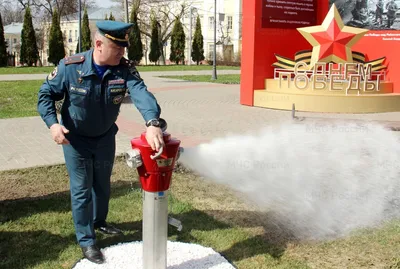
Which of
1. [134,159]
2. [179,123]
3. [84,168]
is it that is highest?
[134,159]

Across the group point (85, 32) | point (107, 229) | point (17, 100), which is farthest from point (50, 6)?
point (107, 229)

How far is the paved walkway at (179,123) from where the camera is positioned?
7125mm

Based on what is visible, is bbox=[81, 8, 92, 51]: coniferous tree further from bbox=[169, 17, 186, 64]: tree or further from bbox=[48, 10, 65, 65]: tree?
bbox=[169, 17, 186, 64]: tree

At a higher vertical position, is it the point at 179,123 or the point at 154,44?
the point at 154,44

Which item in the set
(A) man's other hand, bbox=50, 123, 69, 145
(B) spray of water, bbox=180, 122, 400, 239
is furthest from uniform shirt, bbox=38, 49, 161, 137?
(B) spray of water, bbox=180, 122, 400, 239

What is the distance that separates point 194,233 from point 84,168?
124 cm

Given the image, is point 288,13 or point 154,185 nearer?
point 154,185

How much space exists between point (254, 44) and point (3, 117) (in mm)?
7167

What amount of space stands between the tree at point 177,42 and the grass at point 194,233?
38001mm

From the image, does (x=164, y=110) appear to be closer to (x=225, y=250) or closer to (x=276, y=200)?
(x=276, y=200)

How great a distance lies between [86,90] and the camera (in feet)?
10.3

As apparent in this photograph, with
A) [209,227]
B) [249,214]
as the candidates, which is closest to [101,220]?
[209,227]

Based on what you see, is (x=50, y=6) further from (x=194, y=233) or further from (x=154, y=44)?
(x=194, y=233)

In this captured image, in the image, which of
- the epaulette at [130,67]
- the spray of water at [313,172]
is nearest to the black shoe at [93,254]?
the epaulette at [130,67]
